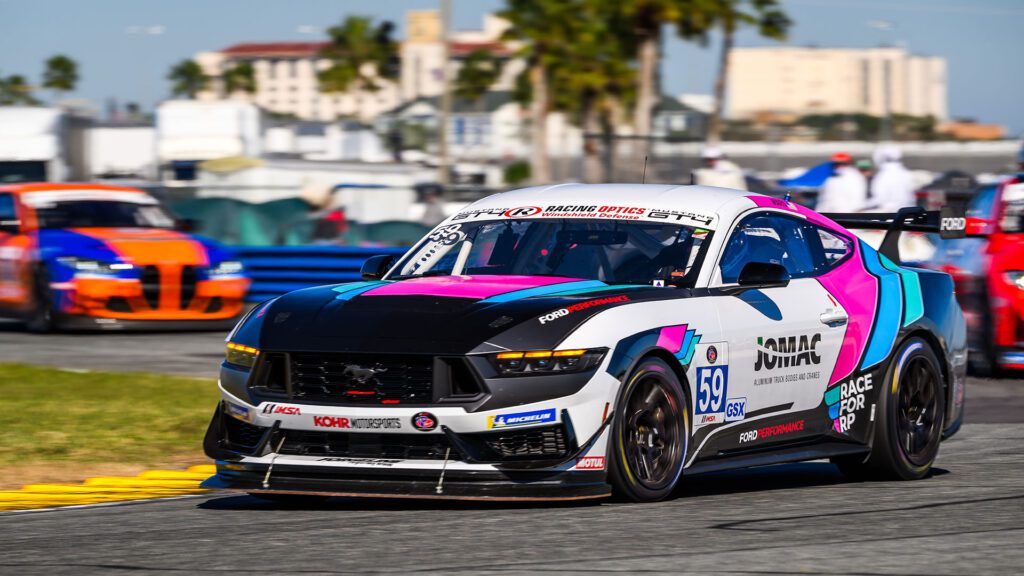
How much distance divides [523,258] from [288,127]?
3652 centimetres

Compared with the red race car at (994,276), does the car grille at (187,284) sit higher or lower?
lower

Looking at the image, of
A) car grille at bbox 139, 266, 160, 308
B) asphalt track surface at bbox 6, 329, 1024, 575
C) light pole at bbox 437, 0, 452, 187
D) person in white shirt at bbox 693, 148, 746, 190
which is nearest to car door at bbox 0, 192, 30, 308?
car grille at bbox 139, 266, 160, 308

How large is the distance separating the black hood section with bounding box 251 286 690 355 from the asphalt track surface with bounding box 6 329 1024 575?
0.67m

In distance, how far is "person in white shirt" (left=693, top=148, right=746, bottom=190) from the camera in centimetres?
2092

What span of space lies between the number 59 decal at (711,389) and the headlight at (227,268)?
39.8 feet

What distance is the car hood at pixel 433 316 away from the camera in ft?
21.5

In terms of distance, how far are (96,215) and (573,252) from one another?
12.2m

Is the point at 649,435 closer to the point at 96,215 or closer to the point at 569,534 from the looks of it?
the point at 569,534

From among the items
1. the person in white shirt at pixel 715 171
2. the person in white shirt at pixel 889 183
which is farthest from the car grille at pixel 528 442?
the person in white shirt at pixel 715 171

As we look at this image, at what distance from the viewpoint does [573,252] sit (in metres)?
7.67

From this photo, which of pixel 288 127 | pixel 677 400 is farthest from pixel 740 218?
pixel 288 127

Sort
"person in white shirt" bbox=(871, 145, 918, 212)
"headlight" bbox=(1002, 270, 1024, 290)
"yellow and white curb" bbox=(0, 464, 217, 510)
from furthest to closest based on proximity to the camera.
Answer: "person in white shirt" bbox=(871, 145, 918, 212) < "headlight" bbox=(1002, 270, 1024, 290) < "yellow and white curb" bbox=(0, 464, 217, 510)

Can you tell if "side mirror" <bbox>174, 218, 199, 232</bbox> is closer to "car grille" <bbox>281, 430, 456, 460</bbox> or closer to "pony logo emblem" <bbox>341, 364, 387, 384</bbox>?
"car grille" <bbox>281, 430, 456, 460</bbox>

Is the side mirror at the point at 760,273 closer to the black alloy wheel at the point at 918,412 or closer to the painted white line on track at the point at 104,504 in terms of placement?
the black alloy wheel at the point at 918,412
